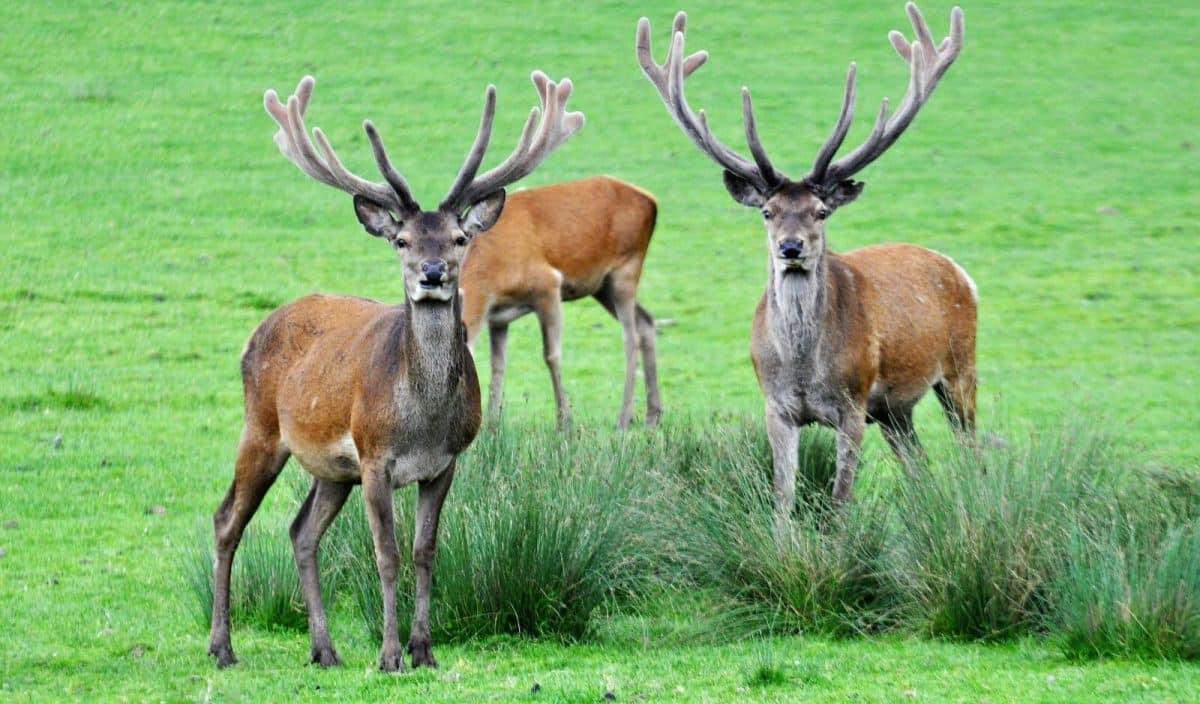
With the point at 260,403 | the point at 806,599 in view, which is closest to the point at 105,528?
the point at 260,403

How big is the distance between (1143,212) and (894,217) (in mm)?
3580

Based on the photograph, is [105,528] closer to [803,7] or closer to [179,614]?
[179,614]

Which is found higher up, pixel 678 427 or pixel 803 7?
pixel 803 7

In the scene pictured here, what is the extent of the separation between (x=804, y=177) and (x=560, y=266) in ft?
17.4

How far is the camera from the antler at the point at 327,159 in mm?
7844

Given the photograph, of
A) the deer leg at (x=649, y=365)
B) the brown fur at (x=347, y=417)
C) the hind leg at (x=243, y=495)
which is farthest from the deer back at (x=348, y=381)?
the deer leg at (x=649, y=365)

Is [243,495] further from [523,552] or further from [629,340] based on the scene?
[629,340]

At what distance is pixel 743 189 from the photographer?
9.94 meters

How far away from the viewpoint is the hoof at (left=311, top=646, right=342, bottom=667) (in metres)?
7.98

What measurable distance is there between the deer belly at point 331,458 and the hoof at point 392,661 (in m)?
0.86

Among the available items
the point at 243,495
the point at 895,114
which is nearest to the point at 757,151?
the point at 895,114

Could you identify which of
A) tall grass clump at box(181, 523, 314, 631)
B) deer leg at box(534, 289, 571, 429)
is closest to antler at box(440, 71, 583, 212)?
tall grass clump at box(181, 523, 314, 631)

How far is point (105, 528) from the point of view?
11.6 m

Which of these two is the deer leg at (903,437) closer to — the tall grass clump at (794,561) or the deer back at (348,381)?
the tall grass clump at (794,561)
